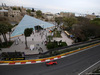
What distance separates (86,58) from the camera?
39.3ft

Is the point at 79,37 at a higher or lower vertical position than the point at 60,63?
higher

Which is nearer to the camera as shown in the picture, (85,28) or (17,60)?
(17,60)

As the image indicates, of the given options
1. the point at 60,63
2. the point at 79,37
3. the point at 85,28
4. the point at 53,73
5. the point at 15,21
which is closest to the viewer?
the point at 53,73

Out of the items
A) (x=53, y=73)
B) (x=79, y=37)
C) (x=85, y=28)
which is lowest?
(x=53, y=73)

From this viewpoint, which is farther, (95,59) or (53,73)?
(95,59)

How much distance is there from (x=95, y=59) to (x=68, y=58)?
14.8ft

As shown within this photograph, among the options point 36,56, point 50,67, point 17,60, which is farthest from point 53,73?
point 17,60

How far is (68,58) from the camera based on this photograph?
1184 cm

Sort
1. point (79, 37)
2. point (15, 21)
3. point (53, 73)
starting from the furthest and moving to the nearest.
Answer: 1. point (15, 21)
2. point (79, 37)
3. point (53, 73)

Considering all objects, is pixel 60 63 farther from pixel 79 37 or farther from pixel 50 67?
pixel 79 37

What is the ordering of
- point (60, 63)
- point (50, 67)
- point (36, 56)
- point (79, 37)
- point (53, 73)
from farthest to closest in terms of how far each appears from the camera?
point (79, 37)
point (36, 56)
point (60, 63)
point (50, 67)
point (53, 73)

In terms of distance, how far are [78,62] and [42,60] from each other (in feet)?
18.1

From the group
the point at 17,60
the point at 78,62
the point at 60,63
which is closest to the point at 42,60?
the point at 60,63

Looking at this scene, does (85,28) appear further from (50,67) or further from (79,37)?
(50,67)
